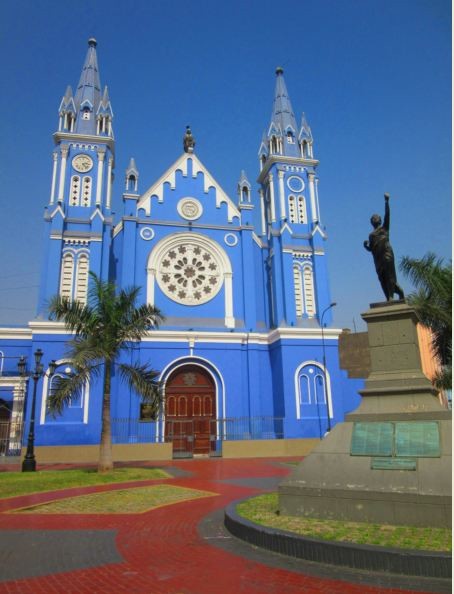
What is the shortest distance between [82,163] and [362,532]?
26929mm

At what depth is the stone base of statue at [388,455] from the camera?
6480mm

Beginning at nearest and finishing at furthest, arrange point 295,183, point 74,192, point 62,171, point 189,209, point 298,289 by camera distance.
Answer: point 62,171, point 74,192, point 298,289, point 189,209, point 295,183

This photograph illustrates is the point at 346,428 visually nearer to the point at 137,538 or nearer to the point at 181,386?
the point at 137,538

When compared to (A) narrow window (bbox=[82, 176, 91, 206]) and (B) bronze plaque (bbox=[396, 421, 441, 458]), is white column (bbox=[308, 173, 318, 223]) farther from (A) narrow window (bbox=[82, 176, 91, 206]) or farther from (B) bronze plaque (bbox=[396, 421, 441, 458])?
(B) bronze plaque (bbox=[396, 421, 441, 458])

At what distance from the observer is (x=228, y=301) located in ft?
90.7

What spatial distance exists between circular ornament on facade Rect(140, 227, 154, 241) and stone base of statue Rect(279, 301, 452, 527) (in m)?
20.5

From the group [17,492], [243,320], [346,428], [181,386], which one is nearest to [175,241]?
[243,320]

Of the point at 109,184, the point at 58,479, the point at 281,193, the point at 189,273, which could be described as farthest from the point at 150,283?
the point at 58,479

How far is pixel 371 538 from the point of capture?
5801 millimetres

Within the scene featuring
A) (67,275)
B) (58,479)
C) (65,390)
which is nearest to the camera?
(58,479)

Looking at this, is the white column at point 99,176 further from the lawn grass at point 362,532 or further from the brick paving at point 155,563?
the lawn grass at point 362,532

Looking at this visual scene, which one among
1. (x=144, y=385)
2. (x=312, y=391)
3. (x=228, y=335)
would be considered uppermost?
(x=228, y=335)

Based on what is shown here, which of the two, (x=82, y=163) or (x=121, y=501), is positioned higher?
(x=82, y=163)

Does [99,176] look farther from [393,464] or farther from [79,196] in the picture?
[393,464]
